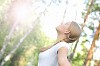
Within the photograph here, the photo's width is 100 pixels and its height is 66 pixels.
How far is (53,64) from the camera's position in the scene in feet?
10.1

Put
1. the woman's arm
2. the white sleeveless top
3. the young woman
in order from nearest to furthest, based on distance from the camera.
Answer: the woman's arm, the young woman, the white sleeveless top

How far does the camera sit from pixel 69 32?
3221mm

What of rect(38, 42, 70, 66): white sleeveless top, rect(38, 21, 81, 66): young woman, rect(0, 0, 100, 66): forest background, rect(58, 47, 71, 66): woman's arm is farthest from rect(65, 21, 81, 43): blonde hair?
rect(0, 0, 100, 66): forest background

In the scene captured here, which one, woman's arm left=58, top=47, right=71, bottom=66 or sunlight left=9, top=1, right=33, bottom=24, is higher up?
woman's arm left=58, top=47, right=71, bottom=66

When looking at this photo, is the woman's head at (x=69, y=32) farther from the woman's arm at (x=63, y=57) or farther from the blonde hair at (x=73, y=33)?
the woman's arm at (x=63, y=57)

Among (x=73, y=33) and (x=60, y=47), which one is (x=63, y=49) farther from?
(x=73, y=33)

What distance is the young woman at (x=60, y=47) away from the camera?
292 cm

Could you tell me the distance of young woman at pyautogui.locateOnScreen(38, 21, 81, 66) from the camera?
2.92m

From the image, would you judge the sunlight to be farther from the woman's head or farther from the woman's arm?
the woman's arm

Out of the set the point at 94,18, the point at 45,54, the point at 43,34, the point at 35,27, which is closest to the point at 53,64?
the point at 45,54

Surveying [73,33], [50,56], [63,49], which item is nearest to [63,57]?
[63,49]

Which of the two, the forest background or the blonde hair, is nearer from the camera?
the blonde hair

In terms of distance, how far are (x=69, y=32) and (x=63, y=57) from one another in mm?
454

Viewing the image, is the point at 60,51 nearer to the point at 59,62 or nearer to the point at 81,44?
the point at 59,62
